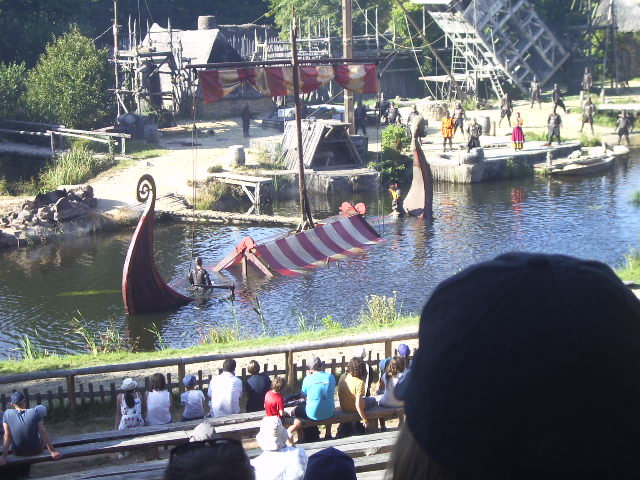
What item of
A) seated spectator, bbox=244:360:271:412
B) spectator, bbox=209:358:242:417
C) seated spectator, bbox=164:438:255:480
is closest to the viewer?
seated spectator, bbox=164:438:255:480

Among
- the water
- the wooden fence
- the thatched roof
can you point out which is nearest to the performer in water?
the water

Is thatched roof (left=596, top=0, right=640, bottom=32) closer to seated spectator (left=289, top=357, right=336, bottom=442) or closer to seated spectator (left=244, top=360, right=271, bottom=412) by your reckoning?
seated spectator (left=244, top=360, right=271, bottom=412)

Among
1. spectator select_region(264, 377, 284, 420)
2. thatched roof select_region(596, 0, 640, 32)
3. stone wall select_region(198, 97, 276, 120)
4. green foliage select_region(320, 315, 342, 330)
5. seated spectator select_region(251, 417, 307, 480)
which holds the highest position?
thatched roof select_region(596, 0, 640, 32)

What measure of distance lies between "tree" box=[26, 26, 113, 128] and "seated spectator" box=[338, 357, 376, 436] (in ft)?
82.2

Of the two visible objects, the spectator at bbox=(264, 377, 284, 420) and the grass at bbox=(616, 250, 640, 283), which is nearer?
the spectator at bbox=(264, 377, 284, 420)

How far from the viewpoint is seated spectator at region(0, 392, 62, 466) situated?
24.4 ft

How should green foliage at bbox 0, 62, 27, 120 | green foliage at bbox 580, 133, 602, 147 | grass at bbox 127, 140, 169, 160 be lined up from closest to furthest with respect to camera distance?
grass at bbox 127, 140, 169, 160, green foliage at bbox 0, 62, 27, 120, green foliage at bbox 580, 133, 602, 147

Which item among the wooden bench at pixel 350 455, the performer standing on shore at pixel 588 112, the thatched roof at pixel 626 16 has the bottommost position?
the wooden bench at pixel 350 455

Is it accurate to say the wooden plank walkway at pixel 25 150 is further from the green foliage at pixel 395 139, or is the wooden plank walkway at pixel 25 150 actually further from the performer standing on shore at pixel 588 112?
the performer standing on shore at pixel 588 112

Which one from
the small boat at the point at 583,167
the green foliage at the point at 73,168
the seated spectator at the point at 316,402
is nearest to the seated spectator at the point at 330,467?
the seated spectator at the point at 316,402

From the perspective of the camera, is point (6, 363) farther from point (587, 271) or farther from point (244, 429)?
point (587, 271)

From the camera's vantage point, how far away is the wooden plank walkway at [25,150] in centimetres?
2805

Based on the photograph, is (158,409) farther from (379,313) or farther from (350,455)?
(379,313)

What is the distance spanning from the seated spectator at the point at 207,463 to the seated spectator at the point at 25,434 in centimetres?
556
